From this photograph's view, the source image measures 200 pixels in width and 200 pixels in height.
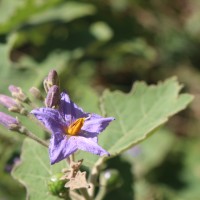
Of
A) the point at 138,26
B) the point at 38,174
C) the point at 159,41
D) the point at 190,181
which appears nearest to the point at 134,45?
the point at 138,26

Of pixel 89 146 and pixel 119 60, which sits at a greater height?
pixel 119 60

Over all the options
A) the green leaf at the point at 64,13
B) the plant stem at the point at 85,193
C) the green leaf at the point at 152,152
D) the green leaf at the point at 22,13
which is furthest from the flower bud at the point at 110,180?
the green leaf at the point at 152,152

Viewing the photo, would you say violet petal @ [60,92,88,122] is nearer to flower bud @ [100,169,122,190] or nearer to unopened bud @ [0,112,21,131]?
unopened bud @ [0,112,21,131]

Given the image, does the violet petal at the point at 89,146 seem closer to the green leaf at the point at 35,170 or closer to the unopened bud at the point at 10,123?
the unopened bud at the point at 10,123

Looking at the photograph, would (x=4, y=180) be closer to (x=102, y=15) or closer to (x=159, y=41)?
(x=102, y=15)

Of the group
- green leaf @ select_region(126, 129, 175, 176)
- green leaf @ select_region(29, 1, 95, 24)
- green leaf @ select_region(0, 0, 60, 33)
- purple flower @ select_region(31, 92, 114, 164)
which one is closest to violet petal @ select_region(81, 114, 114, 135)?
purple flower @ select_region(31, 92, 114, 164)

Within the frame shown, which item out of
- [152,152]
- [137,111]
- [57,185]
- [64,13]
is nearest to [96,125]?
[57,185]

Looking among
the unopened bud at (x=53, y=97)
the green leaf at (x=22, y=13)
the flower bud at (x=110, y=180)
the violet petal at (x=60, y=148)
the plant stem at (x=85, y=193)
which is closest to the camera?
the violet petal at (x=60, y=148)

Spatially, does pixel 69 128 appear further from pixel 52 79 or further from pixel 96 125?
pixel 52 79
